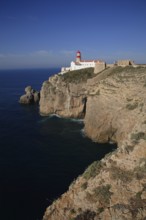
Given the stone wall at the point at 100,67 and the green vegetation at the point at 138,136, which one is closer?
the green vegetation at the point at 138,136

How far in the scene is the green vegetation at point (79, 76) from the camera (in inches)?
2813

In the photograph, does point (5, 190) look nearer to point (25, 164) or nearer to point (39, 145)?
point (25, 164)

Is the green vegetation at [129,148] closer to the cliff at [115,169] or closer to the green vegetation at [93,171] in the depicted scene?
the cliff at [115,169]

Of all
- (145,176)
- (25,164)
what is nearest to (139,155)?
(145,176)

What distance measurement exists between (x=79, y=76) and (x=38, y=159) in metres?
37.3

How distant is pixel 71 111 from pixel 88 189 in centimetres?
4499

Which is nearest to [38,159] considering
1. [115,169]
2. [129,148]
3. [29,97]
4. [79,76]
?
[129,148]

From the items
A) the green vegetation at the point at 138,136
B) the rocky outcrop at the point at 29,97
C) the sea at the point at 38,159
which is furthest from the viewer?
the rocky outcrop at the point at 29,97

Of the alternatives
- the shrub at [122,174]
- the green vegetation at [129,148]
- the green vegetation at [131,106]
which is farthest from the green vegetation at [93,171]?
the green vegetation at [131,106]

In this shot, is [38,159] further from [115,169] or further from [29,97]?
[29,97]

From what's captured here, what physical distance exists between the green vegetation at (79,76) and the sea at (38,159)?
12.4 meters

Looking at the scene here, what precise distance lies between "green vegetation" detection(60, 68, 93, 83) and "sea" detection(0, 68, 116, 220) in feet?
40.6

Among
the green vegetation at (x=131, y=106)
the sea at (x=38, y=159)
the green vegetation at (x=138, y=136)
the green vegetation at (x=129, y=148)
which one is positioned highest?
the green vegetation at (x=131, y=106)

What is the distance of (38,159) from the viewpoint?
42531 mm
